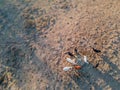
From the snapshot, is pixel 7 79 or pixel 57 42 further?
pixel 57 42

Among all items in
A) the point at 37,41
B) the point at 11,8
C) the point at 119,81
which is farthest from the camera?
the point at 11,8

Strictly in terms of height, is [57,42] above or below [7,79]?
above

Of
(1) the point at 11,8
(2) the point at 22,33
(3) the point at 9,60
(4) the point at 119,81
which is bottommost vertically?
(4) the point at 119,81

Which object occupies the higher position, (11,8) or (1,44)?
(11,8)

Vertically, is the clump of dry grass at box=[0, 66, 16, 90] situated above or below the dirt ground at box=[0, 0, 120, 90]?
below

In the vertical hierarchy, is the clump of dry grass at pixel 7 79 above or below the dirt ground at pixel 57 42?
below

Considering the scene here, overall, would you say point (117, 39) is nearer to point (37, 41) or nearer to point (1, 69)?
point (37, 41)

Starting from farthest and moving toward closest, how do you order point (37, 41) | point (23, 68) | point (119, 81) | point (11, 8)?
1. point (11, 8)
2. point (37, 41)
3. point (23, 68)
4. point (119, 81)

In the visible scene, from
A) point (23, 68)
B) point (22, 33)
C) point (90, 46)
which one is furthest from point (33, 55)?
point (90, 46)
